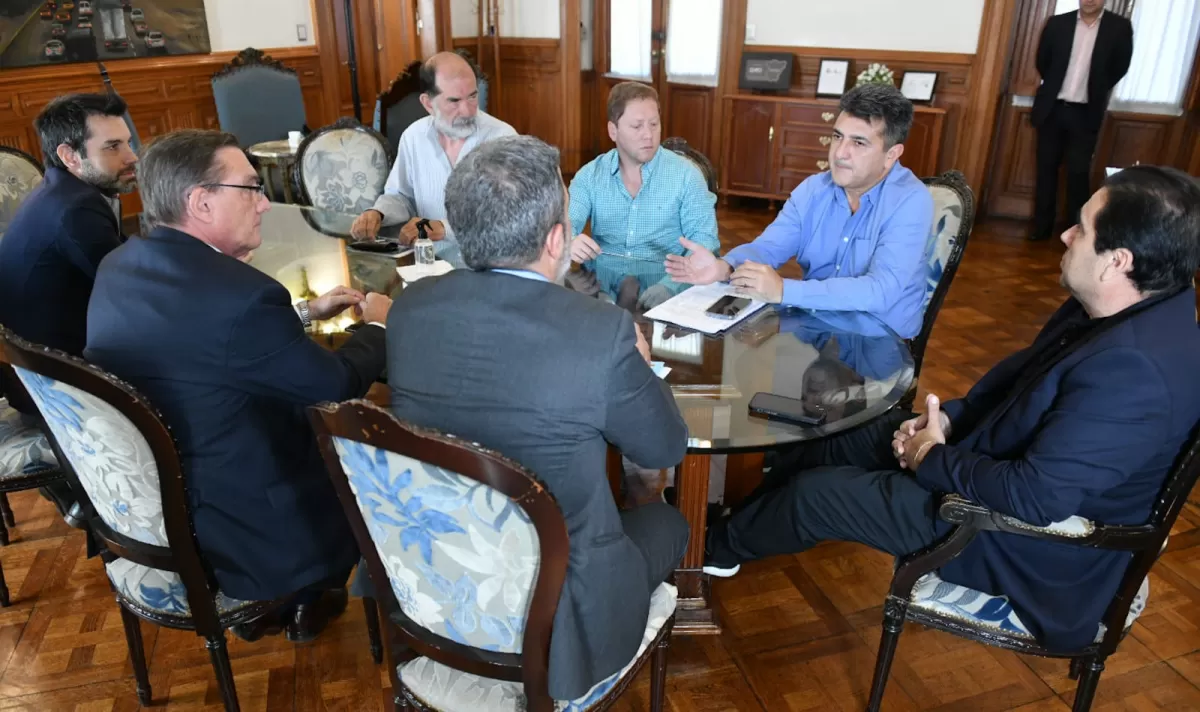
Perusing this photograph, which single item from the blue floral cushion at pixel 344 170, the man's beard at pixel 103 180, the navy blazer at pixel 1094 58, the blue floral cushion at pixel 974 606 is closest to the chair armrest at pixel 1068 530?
the blue floral cushion at pixel 974 606

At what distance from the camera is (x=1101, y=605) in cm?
128

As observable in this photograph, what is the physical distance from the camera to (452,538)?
0.94m

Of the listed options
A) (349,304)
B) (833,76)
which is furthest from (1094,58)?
(349,304)

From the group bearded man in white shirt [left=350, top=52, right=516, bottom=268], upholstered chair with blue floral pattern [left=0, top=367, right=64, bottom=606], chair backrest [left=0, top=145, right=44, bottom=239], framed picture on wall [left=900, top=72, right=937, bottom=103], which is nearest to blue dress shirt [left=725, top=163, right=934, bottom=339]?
bearded man in white shirt [left=350, top=52, right=516, bottom=268]

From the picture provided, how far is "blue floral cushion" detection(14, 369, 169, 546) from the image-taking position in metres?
1.12

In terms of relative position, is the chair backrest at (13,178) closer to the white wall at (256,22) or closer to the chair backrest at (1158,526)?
the white wall at (256,22)

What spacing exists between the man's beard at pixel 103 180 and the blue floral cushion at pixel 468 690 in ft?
4.61

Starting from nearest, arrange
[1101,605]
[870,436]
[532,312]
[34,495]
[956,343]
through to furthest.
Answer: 1. [532,312]
2. [1101,605]
3. [870,436]
4. [34,495]
5. [956,343]

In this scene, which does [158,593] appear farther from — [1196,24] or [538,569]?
[1196,24]

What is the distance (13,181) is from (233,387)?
5.82 ft

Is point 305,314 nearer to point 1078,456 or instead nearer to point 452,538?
point 452,538

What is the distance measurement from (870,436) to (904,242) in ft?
1.52

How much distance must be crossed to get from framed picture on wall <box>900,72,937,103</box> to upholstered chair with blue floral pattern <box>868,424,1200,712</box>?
3919mm

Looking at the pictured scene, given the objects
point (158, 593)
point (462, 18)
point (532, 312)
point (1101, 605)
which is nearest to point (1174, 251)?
point (1101, 605)
